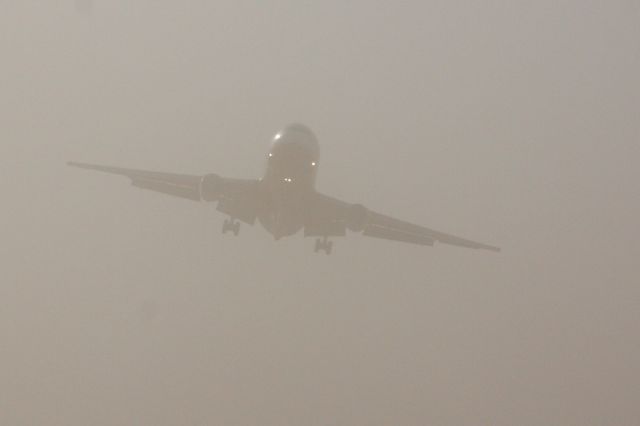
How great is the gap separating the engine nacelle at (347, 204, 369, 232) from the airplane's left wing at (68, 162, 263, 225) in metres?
5.26

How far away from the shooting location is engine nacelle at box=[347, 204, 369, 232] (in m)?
45.5

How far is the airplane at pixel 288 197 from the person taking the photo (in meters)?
43.4

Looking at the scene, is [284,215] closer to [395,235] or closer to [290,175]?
[290,175]

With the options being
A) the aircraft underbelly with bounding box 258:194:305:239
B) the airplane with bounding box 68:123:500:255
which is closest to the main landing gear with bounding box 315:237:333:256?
the airplane with bounding box 68:123:500:255

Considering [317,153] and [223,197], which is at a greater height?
[317,153]

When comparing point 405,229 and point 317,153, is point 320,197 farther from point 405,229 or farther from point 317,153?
point 405,229

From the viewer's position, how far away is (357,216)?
45688 millimetres

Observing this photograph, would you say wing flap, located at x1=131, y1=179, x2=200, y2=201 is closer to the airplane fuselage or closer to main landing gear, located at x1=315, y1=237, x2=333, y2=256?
the airplane fuselage

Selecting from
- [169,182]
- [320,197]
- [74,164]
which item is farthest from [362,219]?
[74,164]

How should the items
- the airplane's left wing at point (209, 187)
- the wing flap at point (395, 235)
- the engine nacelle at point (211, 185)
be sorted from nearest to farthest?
1. the engine nacelle at point (211, 185)
2. the airplane's left wing at point (209, 187)
3. the wing flap at point (395, 235)

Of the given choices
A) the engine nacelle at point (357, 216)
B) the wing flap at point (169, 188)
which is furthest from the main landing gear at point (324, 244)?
the wing flap at point (169, 188)

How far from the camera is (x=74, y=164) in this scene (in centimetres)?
4347

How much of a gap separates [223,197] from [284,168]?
216 inches

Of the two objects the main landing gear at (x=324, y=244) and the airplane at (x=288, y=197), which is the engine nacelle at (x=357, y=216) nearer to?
the airplane at (x=288, y=197)
